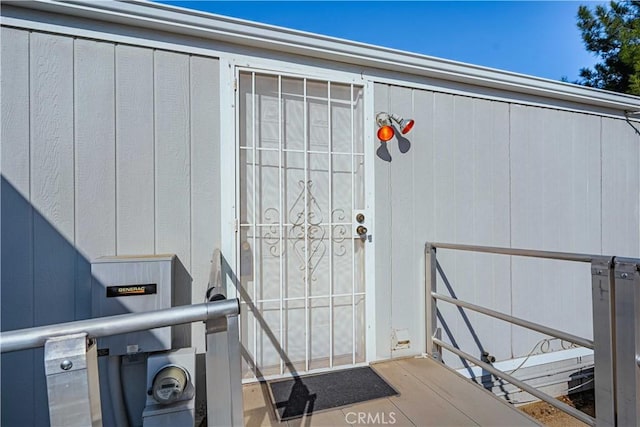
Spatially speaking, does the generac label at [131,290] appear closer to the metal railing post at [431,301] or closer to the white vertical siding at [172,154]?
the white vertical siding at [172,154]

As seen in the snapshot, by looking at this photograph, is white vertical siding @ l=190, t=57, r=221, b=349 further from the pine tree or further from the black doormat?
the pine tree

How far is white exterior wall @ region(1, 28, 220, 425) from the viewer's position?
164 centimetres

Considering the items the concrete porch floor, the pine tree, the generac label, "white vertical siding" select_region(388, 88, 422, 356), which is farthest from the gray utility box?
the pine tree

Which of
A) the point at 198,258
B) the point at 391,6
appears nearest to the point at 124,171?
the point at 198,258

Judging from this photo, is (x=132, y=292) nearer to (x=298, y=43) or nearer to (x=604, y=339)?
(x=298, y=43)

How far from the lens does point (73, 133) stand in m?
1.72

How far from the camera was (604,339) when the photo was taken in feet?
4.14

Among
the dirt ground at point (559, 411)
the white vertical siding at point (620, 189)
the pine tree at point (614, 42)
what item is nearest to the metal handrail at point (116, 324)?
the dirt ground at point (559, 411)

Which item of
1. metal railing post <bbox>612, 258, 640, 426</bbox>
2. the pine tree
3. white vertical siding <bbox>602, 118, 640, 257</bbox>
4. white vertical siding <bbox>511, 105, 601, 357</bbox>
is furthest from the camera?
the pine tree

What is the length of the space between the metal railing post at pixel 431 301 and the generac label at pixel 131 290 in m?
1.84

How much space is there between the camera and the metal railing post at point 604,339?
1242mm

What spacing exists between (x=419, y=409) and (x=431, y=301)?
0.82 meters

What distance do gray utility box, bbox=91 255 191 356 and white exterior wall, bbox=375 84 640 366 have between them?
55.9 inches

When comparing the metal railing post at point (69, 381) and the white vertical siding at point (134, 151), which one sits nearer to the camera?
the metal railing post at point (69, 381)
